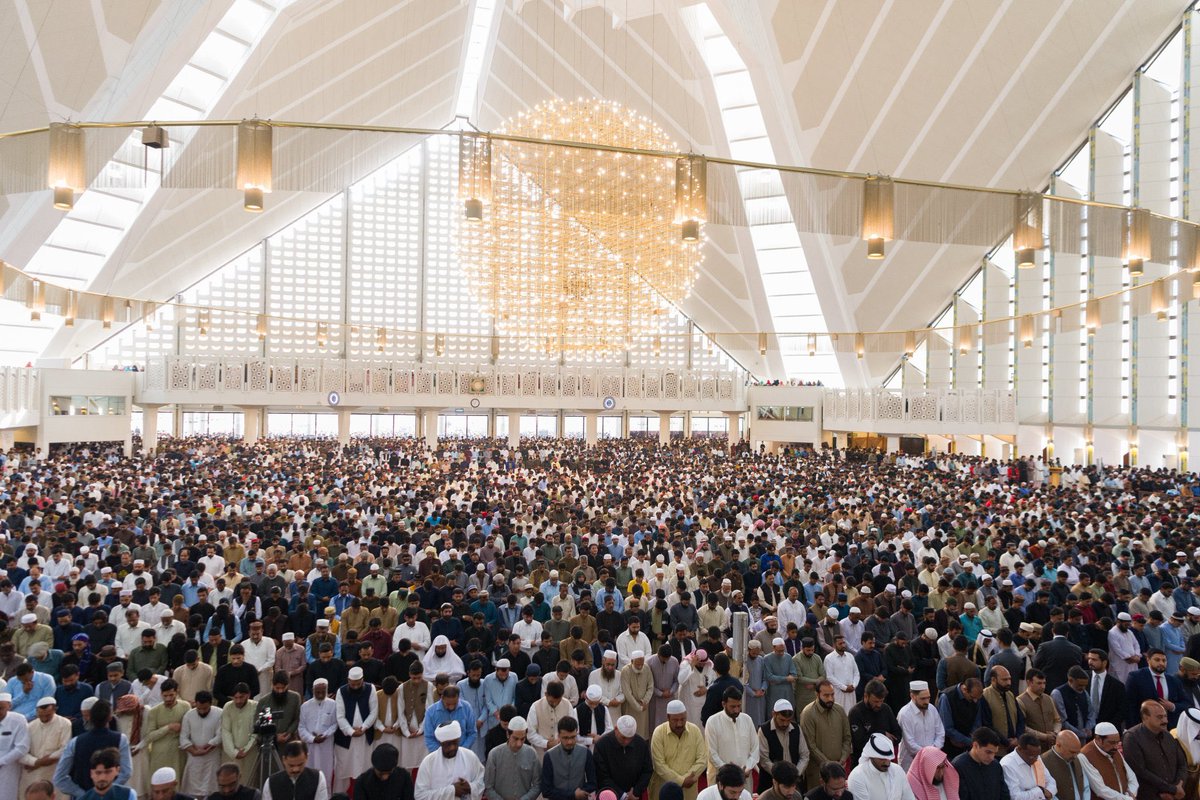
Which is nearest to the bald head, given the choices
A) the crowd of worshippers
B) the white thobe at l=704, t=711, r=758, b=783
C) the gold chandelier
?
the crowd of worshippers

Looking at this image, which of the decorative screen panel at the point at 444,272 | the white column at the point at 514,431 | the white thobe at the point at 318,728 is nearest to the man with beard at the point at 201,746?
the white thobe at the point at 318,728

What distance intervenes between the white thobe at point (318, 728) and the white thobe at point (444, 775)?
0.98 m

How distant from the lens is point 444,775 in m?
3.76

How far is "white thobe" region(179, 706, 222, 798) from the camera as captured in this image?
13.8ft

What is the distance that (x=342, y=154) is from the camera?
7.05 metres

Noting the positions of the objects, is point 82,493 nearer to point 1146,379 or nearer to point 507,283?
point 507,283

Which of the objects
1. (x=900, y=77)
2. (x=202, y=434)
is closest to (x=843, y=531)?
(x=900, y=77)

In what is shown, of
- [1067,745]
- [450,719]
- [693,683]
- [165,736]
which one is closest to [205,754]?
[165,736]

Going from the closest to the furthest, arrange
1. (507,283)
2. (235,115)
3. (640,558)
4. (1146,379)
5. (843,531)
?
(640,558) < (843,531) < (507,283) < (235,115) < (1146,379)

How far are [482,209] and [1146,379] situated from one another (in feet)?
64.0

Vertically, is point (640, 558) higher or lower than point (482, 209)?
lower

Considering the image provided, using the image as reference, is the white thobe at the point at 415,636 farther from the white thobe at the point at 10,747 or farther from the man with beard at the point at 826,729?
the man with beard at the point at 826,729

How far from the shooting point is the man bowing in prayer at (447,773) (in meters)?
Result: 3.71

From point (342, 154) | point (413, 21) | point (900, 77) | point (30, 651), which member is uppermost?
point (413, 21)
